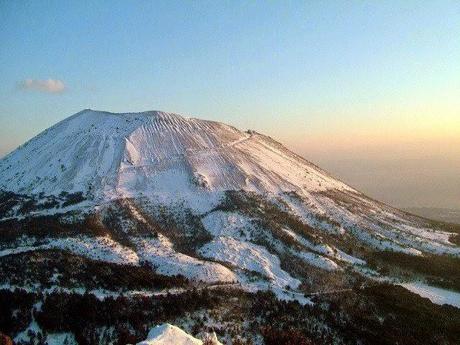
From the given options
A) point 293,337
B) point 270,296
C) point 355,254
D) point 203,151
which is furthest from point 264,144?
point 293,337

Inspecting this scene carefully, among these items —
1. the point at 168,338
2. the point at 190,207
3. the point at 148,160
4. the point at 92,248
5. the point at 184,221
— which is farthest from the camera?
the point at 148,160

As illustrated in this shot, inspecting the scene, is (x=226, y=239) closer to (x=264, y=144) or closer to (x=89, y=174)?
(x=89, y=174)

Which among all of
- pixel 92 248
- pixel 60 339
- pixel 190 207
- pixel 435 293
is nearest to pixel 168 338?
pixel 60 339

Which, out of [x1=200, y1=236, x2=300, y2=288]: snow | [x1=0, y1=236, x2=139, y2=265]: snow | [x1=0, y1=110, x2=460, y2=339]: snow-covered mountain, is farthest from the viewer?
[x1=0, y1=236, x2=139, y2=265]: snow

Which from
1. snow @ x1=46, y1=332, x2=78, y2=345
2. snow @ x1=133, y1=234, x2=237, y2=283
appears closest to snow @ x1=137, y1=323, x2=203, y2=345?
snow @ x1=46, y1=332, x2=78, y2=345

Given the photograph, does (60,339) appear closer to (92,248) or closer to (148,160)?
(92,248)

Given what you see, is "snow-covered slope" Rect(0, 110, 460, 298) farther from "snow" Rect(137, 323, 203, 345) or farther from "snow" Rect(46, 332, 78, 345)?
"snow" Rect(137, 323, 203, 345)

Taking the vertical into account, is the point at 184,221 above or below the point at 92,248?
above
